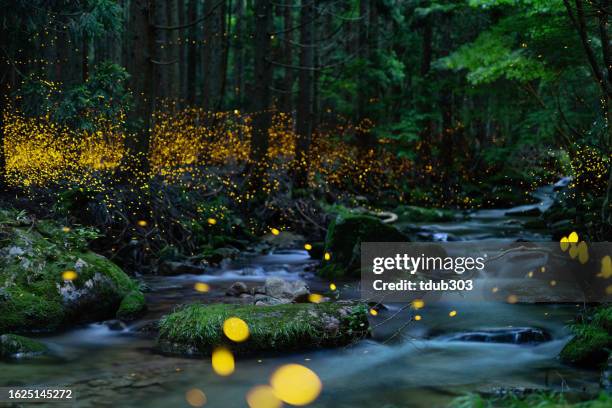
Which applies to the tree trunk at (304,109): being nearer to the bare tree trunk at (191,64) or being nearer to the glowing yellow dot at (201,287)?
the glowing yellow dot at (201,287)

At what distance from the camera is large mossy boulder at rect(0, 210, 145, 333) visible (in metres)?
8.30

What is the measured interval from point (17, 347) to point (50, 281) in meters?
1.68

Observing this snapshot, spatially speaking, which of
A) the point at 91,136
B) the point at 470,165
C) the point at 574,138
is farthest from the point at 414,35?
the point at 91,136

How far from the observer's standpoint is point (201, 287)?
1130 cm

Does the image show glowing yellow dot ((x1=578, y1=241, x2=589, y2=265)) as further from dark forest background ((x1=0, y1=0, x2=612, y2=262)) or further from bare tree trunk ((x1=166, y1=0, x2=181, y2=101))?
bare tree trunk ((x1=166, y1=0, x2=181, y2=101))

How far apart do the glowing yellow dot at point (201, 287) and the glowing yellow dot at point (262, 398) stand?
462 cm

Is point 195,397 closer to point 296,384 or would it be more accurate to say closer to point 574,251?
point 296,384

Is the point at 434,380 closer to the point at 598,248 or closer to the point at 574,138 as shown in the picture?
the point at 598,248

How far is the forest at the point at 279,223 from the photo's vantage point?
279 inches

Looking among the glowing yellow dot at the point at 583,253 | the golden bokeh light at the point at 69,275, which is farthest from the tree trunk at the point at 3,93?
the glowing yellow dot at the point at 583,253

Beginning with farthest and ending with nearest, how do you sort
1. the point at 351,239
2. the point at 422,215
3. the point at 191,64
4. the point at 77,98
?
the point at 191,64, the point at 422,215, the point at 351,239, the point at 77,98

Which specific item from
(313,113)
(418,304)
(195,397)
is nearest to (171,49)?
(313,113)

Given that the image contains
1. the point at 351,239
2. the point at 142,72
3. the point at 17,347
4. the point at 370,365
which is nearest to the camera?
the point at 17,347

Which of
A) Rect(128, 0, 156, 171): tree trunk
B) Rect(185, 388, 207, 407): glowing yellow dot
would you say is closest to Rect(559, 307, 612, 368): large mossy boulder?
Rect(185, 388, 207, 407): glowing yellow dot
